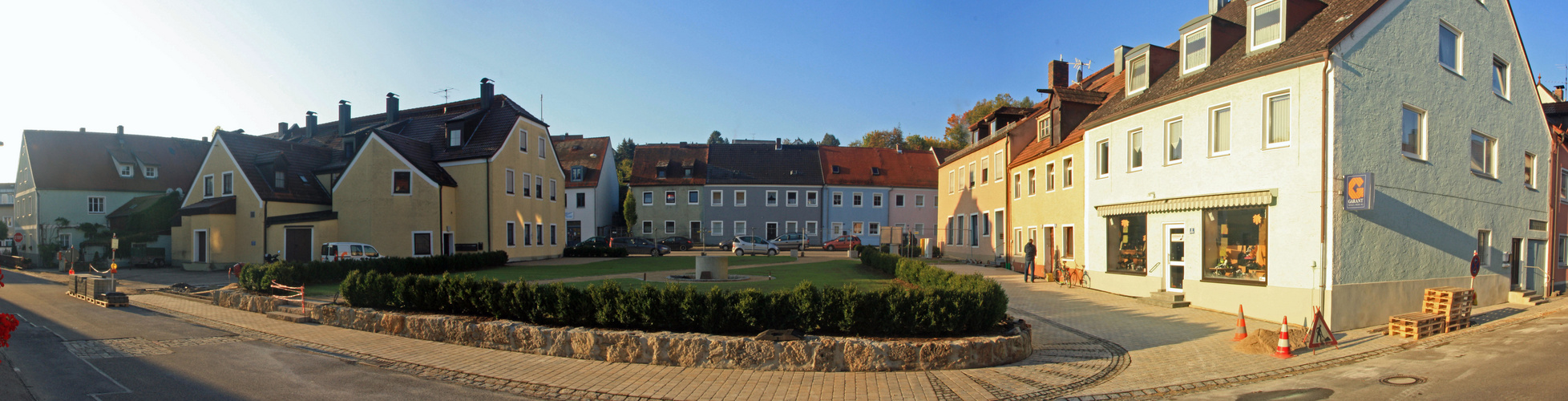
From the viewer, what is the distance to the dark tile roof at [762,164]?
53.9 meters

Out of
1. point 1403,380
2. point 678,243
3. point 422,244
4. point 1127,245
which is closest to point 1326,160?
point 1403,380

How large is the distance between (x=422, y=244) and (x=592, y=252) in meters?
9.01

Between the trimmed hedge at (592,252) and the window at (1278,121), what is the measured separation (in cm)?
3110

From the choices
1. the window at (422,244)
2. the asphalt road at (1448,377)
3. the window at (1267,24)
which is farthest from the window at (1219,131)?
the window at (422,244)

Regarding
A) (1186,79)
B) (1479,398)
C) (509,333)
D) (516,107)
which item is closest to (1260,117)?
(1186,79)

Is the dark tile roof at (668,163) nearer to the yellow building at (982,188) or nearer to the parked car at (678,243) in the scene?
the parked car at (678,243)

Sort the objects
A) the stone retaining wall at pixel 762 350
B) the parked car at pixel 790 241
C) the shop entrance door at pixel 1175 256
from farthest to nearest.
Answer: the parked car at pixel 790 241 < the shop entrance door at pixel 1175 256 < the stone retaining wall at pixel 762 350

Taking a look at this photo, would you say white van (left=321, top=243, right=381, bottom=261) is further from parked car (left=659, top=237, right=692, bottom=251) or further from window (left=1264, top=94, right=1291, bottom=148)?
window (left=1264, top=94, right=1291, bottom=148)

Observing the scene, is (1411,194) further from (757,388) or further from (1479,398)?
(757,388)

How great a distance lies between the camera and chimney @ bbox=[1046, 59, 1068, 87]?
33.6 meters

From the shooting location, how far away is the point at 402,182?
31953mm

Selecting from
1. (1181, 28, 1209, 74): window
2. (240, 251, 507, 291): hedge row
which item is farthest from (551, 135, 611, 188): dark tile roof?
(1181, 28, 1209, 74): window

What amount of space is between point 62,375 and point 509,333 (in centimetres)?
568

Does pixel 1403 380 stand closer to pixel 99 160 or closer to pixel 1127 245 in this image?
pixel 1127 245
